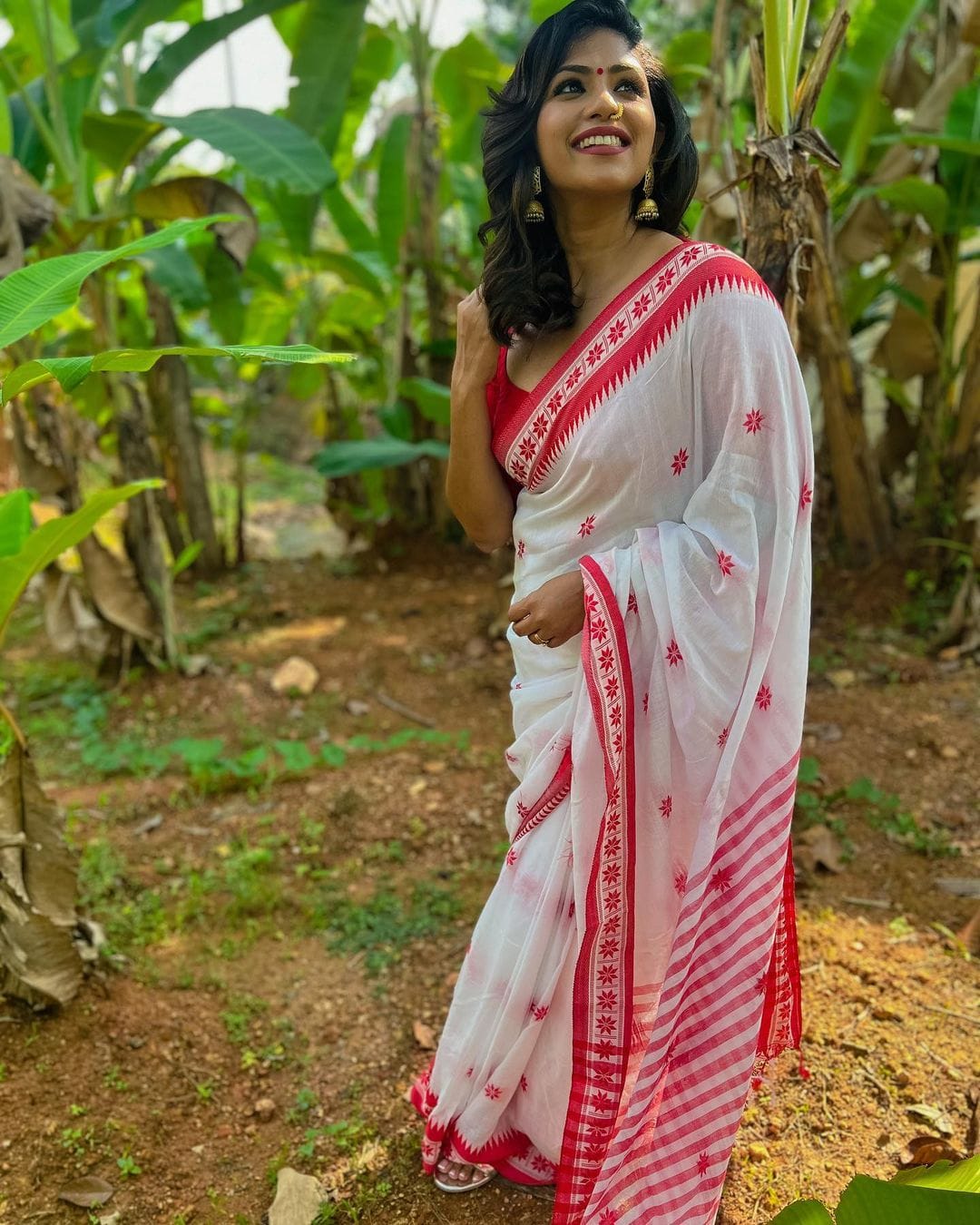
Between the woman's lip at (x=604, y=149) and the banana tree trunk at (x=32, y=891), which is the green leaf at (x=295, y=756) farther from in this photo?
the woman's lip at (x=604, y=149)

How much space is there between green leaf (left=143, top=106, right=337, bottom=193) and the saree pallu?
167 cm

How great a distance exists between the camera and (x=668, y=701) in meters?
1.35

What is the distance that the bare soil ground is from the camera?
174cm

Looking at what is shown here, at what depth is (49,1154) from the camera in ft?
5.70

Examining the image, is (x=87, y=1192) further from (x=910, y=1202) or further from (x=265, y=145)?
(x=265, y=145)

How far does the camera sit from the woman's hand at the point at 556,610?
138 cm

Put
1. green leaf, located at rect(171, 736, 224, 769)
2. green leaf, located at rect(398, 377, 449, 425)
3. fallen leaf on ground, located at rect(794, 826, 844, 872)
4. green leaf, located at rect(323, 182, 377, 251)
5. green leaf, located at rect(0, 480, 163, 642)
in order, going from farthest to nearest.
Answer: green leaf, located at rect(323, 182, 377, 251) → green leaf, located at rect(398, 377, 449, 425) → green leaf, located at rect(171, 736, 224, 769) → fallen leaf on ground, located at rect(794, 826, 844, 872) → green leaf, located at rect(0, 480, 163, 642)

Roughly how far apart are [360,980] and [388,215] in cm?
343

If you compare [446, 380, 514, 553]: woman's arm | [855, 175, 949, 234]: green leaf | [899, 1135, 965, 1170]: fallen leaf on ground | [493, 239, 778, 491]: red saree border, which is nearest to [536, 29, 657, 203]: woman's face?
[493, 239, 778, 491]: red saree border

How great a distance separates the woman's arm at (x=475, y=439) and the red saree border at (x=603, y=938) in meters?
0.28

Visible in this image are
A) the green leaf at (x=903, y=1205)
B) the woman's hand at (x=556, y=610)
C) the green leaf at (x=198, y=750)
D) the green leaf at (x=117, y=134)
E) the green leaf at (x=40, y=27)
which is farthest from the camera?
the green leaf at (x=198, y=750)

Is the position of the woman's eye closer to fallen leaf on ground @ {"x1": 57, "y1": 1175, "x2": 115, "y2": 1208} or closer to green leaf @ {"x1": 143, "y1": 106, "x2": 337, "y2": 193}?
green leaf @ {"x1": 143, "y1": 106, "x2": 337, "y2": 193}

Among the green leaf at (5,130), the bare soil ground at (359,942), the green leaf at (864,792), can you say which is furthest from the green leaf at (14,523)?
the green leaf at (864,792)

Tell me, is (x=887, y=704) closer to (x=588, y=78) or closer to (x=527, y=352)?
(x=527, y=352)
